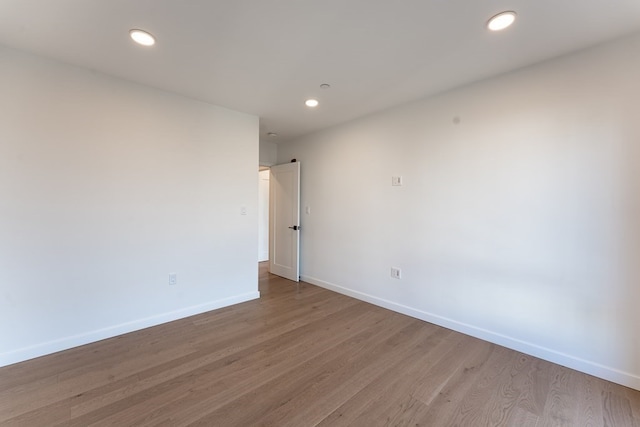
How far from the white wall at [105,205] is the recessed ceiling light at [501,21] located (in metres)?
2.83

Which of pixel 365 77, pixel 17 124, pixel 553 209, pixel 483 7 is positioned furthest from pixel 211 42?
pixel 553 209

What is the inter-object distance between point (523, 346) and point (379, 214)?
6.44 ft

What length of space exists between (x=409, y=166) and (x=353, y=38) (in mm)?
1673

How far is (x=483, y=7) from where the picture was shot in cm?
173

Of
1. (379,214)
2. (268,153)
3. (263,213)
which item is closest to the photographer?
(379,214)

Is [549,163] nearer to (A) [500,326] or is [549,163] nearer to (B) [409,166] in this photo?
(B) [409,166]

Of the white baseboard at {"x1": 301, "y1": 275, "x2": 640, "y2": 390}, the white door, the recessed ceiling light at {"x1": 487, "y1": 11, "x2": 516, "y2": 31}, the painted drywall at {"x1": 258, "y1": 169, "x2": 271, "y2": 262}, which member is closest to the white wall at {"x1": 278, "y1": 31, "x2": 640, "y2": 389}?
the white baseboard at {"x1": 301, "y1": 275, "x2": 640, "y2": 390}

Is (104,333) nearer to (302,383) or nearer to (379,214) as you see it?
(302,383)

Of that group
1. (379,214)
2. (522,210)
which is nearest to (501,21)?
(522,210)

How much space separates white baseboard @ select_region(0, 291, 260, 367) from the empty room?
0.02 metres

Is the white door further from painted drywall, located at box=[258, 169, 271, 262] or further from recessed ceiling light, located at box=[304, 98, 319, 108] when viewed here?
recessed ceiling light, located at box=[304, 98, 319, 108]

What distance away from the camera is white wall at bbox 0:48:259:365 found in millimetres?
2256

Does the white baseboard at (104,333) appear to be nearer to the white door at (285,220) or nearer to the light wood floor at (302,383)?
the light wood floor at (302,383)

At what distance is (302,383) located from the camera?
2.03m
